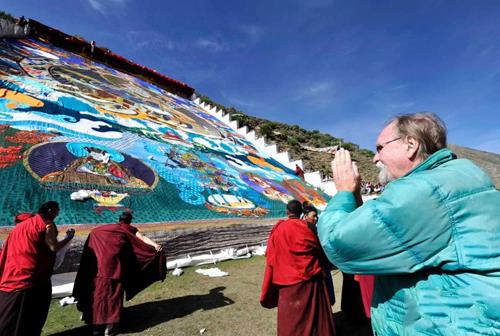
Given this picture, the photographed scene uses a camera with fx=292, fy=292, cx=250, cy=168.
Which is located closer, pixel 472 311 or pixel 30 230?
pixel 472 311

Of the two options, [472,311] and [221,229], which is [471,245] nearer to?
[472,311]

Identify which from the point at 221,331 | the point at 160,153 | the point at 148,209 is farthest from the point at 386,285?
the point at 160,153

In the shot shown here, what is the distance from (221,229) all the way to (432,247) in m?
6.32

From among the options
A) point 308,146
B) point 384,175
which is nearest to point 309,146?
point 308,146

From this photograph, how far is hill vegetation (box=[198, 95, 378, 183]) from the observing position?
2097 cm

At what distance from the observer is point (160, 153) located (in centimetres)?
941

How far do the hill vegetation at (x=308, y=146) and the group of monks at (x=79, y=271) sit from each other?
13075mm

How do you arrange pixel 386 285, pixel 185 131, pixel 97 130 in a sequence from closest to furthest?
pixel 386 285
pixel 97 130
pixel 185 131

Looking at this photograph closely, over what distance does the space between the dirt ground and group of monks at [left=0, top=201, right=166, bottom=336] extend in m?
0.31

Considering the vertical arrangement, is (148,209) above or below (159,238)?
above

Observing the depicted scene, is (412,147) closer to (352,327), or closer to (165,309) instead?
(352,327)

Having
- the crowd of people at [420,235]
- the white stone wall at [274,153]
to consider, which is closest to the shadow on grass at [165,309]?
the crowd of people at [420,235]

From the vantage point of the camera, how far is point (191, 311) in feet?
13.1

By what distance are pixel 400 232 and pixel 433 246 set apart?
102 millimetres
